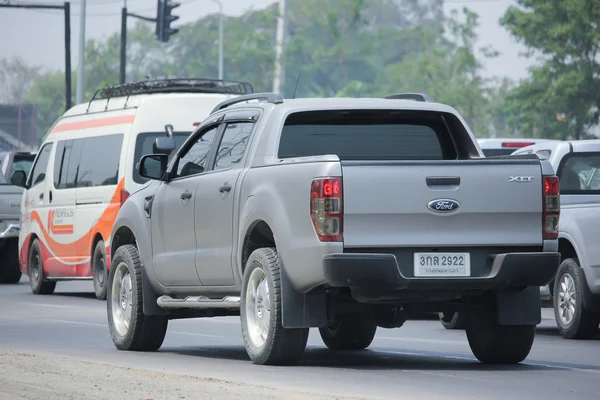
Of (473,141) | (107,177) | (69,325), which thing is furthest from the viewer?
(107,177)

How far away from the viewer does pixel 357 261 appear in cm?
1105

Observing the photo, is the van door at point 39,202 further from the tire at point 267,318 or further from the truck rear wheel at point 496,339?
the truck rear wheel at point 496,339

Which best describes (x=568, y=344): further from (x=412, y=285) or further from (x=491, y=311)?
(x=412, y=285)

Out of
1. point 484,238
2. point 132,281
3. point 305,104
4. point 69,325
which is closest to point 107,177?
point 69,325

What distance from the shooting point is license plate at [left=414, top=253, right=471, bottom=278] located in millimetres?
11258

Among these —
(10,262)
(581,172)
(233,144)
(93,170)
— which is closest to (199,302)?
(233,144)

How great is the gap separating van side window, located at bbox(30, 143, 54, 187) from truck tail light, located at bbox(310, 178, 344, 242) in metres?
13.8

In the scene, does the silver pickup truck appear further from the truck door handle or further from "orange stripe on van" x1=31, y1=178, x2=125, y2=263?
"orange stripe on van" x1=31, y1=178, x2=125, y2=263

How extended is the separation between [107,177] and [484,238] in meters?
11.4

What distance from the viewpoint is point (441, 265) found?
37.1ft

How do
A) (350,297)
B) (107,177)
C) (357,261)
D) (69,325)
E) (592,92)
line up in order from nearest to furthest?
(357,261) → (350,297) → (69,325) → (107,177) → (592,92)

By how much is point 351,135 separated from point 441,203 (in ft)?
4.91

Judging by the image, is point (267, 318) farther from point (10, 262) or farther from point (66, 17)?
point (66, 17)

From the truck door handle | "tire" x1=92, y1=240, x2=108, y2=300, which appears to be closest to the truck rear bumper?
the truck door handle
